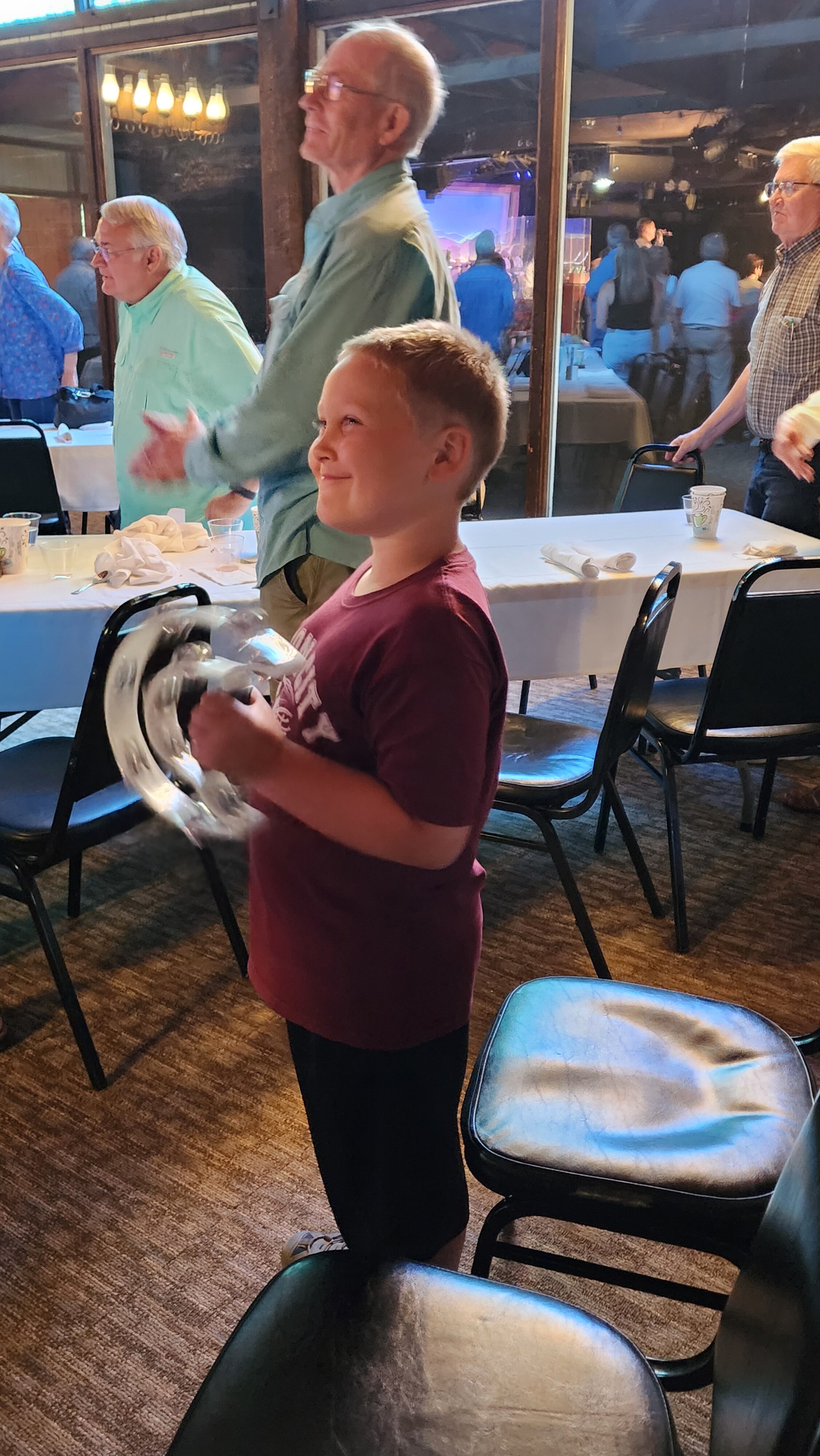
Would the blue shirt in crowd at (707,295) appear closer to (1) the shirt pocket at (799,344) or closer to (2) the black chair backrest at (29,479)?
(1) the shirt pocket at (799,344)

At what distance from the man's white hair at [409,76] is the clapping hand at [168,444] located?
60cm

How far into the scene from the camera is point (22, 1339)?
4.74ft

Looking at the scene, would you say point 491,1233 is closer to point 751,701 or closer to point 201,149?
point 751,701

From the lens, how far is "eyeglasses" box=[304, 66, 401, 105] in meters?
1.61

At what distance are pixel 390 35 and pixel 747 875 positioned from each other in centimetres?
196

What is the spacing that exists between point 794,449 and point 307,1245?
2.34 m

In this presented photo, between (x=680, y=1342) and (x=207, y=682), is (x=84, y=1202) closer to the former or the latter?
(x=680, y=1342)

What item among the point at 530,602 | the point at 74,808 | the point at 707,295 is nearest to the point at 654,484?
the point at 530,602

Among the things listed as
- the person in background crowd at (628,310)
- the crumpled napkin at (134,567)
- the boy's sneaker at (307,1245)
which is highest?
the person in background crowd at (628,310)

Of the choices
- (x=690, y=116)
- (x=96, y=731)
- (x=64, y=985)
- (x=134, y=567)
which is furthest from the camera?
(x=690, y=116)

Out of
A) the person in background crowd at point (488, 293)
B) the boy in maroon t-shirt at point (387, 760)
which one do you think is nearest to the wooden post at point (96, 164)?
the person in background crowd at point (488, 293)

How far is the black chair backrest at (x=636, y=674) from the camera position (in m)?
2.00

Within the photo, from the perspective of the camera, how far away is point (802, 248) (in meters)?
3.10

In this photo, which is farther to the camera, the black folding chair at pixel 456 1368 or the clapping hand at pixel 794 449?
the clapping hand at pixel 794 449
